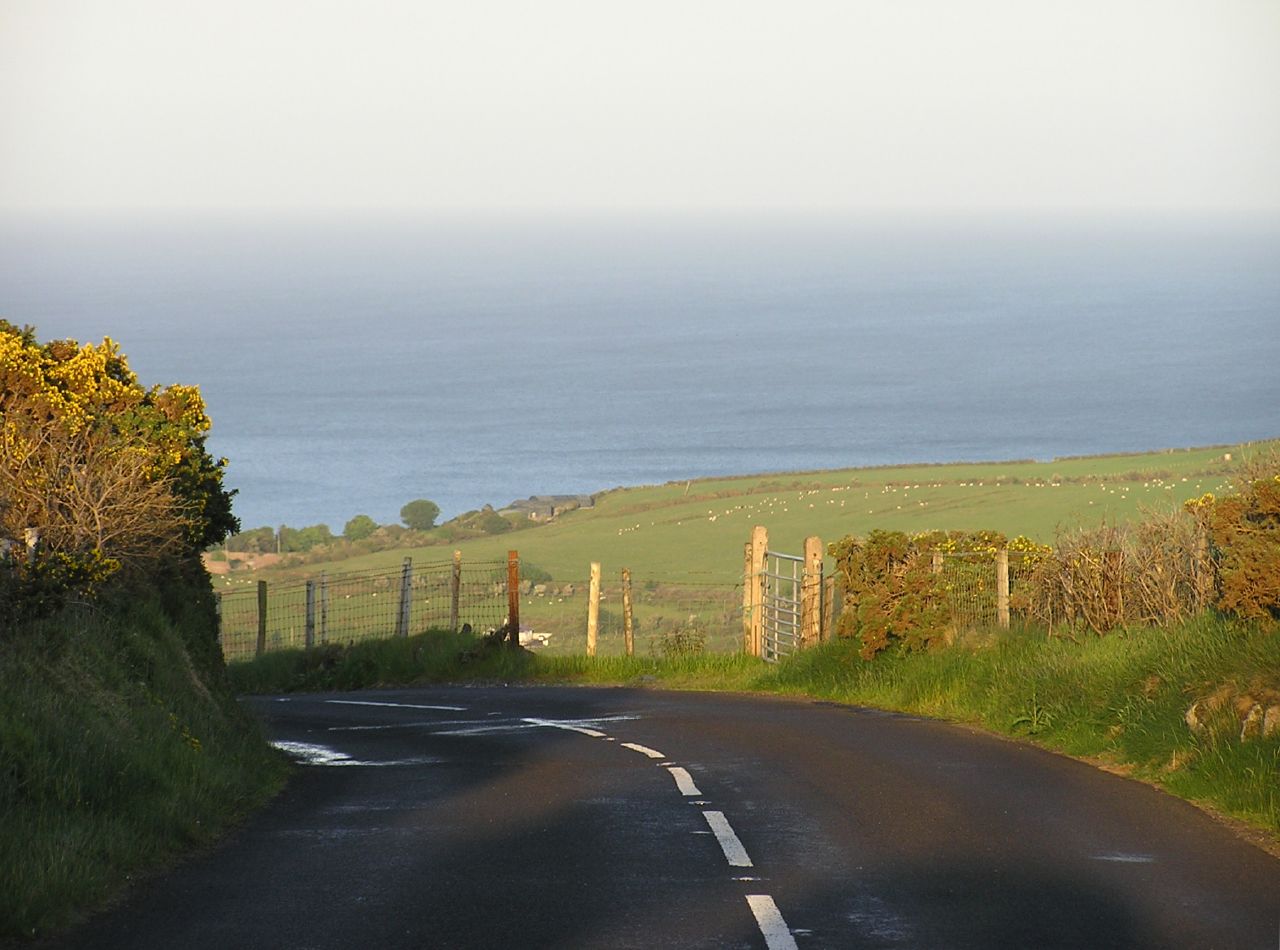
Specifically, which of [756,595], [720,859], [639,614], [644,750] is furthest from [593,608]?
[720,859]

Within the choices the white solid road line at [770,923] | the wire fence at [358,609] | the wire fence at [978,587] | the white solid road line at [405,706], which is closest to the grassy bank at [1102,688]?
the wire fence at [978,587]

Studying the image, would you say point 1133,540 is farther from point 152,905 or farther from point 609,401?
point 609,401

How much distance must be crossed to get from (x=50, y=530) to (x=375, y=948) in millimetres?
8636

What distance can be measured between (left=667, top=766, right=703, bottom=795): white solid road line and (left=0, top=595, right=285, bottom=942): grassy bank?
2.97 meters

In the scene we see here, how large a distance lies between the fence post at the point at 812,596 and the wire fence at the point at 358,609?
29.7 ft

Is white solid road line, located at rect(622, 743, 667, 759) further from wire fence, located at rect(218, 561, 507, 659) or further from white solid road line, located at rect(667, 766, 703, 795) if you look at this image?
wire fence, located at rect(218, 561, 507, 659)

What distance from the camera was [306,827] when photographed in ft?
34.5

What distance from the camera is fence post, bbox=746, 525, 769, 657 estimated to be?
27812 millimetres

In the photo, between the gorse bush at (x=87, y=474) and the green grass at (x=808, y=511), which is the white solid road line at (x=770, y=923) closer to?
the gorse bush at (x=87, y=474)

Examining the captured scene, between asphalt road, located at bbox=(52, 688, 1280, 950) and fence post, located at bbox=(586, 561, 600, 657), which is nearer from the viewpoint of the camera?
asphalt road, located at bbox=(52, 688, 1280, 950)

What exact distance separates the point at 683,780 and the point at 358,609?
39.8m

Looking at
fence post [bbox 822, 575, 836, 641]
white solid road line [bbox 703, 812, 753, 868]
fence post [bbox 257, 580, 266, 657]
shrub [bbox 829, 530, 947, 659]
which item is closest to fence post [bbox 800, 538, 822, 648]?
fence post [bbox 822, 575, 836, 641]

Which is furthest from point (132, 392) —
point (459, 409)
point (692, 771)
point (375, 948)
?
point (459, 409)

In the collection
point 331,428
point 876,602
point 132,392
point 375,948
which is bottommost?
point 375,948
